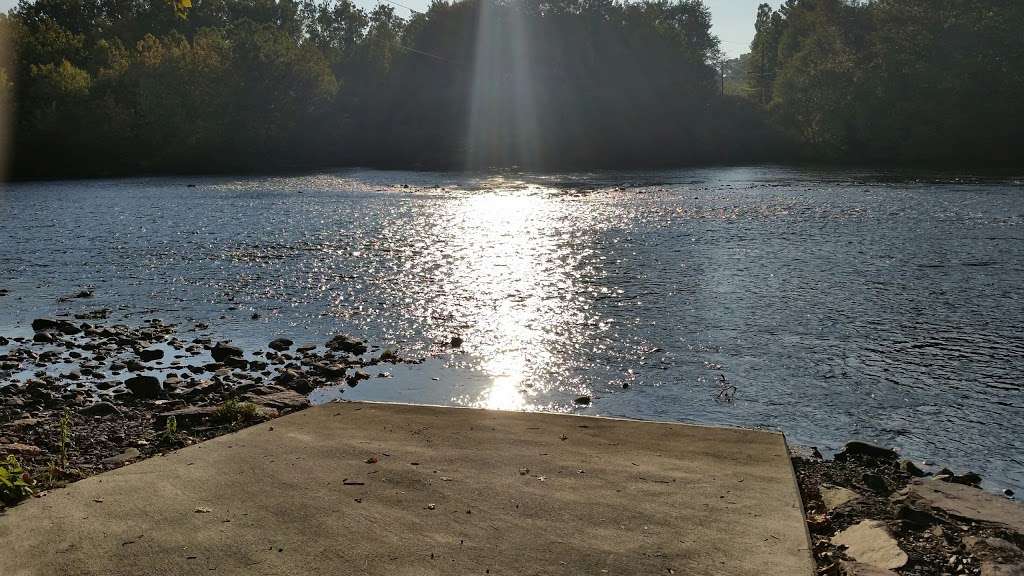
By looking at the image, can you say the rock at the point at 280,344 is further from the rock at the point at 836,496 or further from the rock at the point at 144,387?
the rock at the point at 836,496

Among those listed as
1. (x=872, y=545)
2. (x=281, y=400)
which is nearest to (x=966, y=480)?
(x=872, y=545)

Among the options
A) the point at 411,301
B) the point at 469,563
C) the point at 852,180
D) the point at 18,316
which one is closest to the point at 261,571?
the point at 469,563

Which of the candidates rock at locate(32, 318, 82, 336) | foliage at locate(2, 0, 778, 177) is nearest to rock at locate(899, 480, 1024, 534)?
rock at locate(32, 318, 82, 336)

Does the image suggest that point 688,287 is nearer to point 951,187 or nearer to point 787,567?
point 787,567

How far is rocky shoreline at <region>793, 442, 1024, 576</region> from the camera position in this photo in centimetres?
581

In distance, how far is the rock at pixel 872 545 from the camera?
5.78 meters

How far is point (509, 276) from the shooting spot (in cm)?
1964

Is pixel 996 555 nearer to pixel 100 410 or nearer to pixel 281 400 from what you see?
pixel 281 400

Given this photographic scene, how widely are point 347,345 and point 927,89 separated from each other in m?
70.0

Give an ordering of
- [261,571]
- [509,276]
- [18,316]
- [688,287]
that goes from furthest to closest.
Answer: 1. [509,276]
2. [688,287]
3. [18,316]
4. [261,571]

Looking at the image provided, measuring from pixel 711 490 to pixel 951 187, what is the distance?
38454mm

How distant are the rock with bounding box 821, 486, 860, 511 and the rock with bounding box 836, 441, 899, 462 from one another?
1228mm

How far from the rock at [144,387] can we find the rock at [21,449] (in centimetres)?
217

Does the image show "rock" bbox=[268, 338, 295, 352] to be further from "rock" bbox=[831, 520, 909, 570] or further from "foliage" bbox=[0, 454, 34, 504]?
"rock" bbox=[831, 520, 909, 570]
